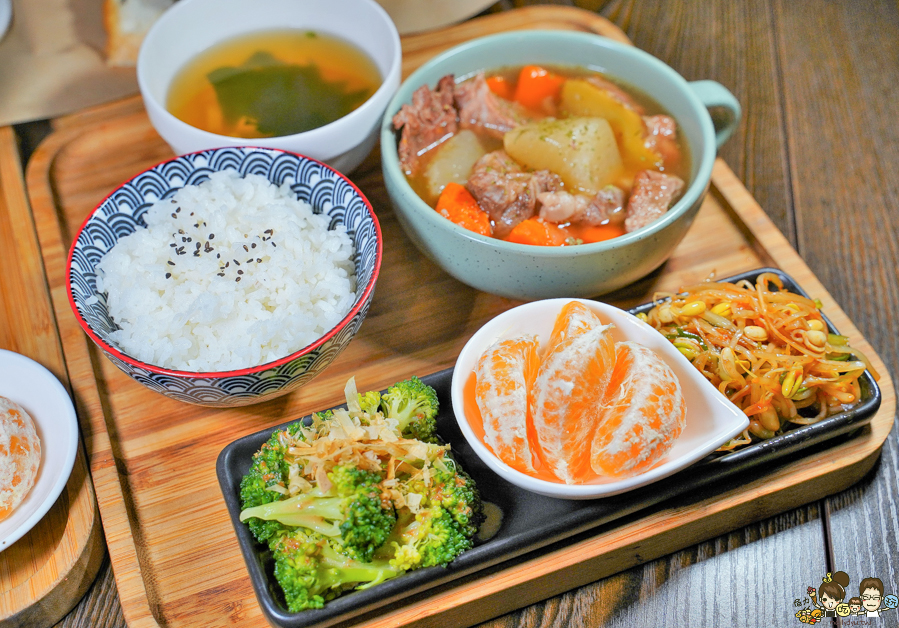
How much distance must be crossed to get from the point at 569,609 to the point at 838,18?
322 centimetres

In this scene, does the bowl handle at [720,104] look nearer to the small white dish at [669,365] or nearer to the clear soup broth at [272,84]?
the small white dish at [669,365]

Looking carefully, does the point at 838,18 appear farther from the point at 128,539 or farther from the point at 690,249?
the point at 128,539

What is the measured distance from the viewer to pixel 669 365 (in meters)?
1.80

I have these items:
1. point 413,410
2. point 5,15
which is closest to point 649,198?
point 413,410

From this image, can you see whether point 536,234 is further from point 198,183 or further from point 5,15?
point 5,15

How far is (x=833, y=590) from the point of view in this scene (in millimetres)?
1808

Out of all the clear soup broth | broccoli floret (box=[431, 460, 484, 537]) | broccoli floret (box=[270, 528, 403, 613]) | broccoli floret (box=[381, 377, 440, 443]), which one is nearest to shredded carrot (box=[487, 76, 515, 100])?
the clear soup broth

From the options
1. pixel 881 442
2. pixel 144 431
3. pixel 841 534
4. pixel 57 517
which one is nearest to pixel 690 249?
pixel 881 442

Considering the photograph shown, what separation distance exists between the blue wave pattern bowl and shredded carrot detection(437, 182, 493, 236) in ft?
0.78

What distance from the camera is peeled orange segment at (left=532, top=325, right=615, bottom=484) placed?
161cm

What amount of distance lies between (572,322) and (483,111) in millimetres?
951

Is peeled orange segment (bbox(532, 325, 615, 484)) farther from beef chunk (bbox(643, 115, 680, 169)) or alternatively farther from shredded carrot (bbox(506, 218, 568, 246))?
beef chunk (bbox(643, 115, 680, 169))

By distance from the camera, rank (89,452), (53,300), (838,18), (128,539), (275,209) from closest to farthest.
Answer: (128,539)
(89,452)
(275,209)
(53,300)
(838,18)

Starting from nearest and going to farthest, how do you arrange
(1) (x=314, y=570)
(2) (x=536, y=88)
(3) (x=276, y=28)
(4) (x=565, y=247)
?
(1) (x=314, y=570), (4) (x=565, y=247), (2) (x=536, y=88), (3) (x=276, y=28)
